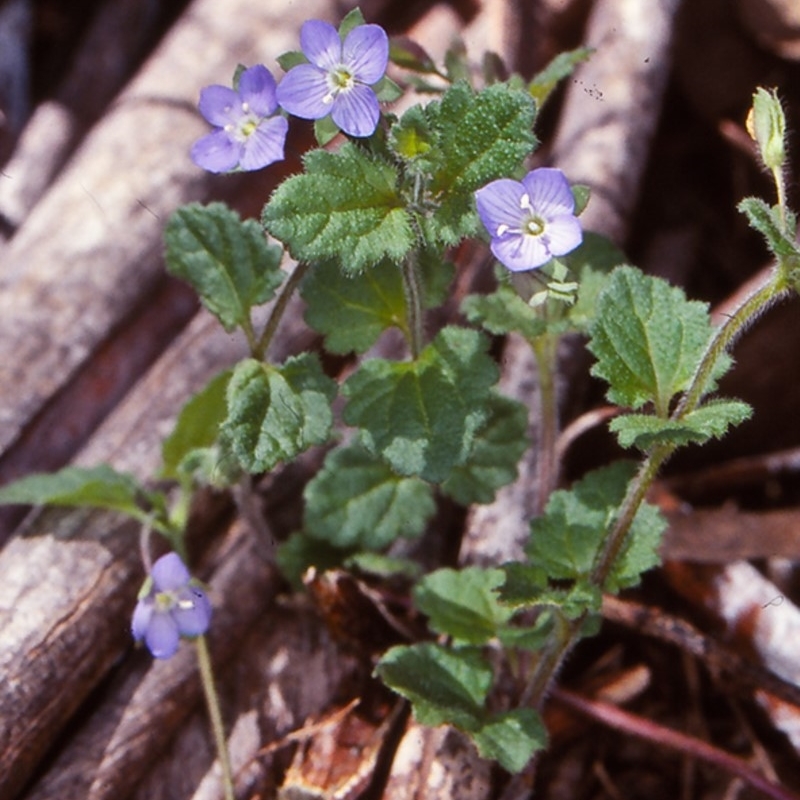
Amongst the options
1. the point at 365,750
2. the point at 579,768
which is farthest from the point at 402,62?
the point at 579,768

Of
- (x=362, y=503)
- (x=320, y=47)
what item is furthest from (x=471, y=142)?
(x=362, y=503)

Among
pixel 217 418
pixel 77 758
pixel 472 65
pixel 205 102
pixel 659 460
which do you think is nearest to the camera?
pixel 659 460

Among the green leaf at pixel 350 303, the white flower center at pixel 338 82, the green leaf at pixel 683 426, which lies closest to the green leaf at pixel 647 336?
the green leaf at pixel 683 426

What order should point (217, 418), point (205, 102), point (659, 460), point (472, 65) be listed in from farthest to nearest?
1. point (472, 65)
2. point (217, 418)
3. point (205, 102)
4. point (659, 460)

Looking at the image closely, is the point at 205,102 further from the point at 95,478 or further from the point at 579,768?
the point at 579,768

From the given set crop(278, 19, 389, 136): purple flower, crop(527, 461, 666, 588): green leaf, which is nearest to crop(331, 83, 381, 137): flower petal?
crop(278, 19, 389, 136): purple flower

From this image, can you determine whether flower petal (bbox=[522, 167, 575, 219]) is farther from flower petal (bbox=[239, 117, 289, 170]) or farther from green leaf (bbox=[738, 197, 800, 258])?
flower petal (bbox=[239, 117, 289, 170])

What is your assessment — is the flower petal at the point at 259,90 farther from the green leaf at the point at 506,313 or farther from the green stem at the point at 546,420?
the green stem at the point at 546,420
